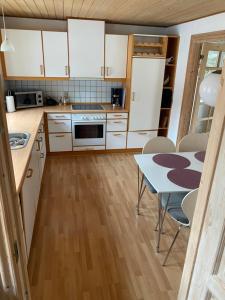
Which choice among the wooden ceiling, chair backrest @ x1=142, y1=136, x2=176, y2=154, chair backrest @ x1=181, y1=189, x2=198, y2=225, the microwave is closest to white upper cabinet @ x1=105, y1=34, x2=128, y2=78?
the wooden ceiling

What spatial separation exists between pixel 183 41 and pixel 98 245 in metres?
3.27

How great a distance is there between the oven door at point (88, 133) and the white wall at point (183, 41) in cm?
126

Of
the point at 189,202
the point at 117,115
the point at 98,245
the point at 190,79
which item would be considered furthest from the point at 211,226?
the point at 117,115

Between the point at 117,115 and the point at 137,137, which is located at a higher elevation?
the point at 117,115

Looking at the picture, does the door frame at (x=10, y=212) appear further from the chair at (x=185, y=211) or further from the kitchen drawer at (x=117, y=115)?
the kitchen drawer at (x=117, y=115)

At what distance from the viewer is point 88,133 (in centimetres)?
406

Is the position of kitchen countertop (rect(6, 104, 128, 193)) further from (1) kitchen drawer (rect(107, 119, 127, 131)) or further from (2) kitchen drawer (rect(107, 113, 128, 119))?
(1) kitchen drawer (rect(107, 119, 127, 131))

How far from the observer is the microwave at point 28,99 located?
377cm

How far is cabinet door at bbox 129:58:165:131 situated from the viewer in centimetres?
381

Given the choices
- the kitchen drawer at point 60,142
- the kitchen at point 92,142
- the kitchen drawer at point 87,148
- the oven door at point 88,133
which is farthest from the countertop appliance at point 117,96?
the kitchen drawer at point 60,142

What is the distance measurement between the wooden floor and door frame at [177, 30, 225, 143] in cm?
134

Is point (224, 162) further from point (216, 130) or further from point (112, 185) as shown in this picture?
point (112, 185)

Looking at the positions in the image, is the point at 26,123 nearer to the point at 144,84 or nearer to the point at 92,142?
the point at 92,142

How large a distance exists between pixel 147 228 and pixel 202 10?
8.43 feet
